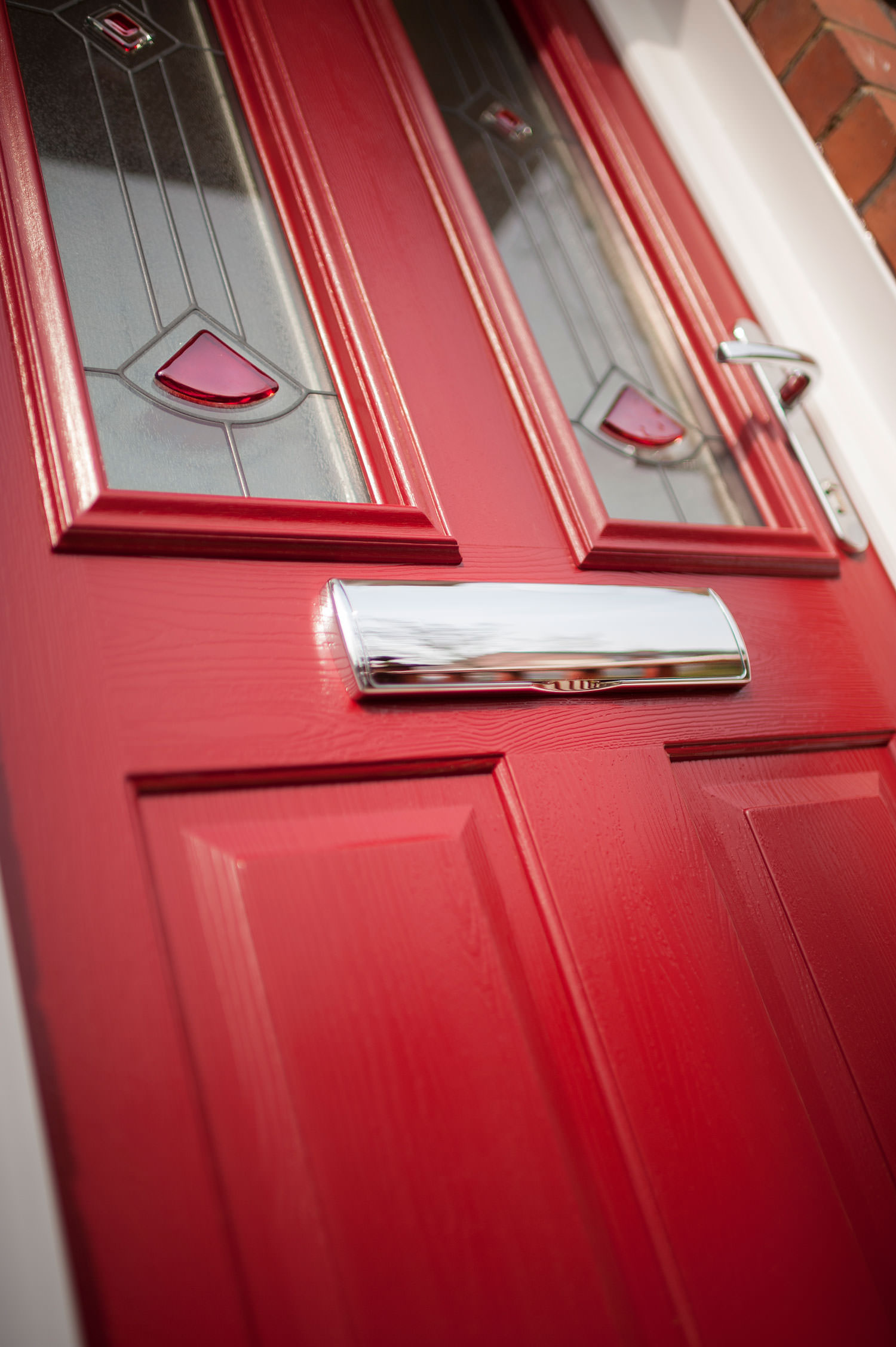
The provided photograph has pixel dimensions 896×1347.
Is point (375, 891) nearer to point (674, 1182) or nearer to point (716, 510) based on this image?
point (674, 1182)

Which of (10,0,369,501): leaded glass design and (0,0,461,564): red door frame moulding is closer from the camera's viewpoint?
(0,0,461,564): red door frame moulding

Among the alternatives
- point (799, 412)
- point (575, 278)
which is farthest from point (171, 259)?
point (799, 412)

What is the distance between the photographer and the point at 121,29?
3.22 ft

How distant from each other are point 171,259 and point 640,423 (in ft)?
1.62

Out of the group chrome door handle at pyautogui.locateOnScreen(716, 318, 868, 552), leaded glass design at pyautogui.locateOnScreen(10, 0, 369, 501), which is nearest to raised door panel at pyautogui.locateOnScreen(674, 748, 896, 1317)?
chrome door handle at pyautogui.locateOnScreen(716, 318, 868, 552)

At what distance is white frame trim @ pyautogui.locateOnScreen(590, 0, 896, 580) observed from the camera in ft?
3.65

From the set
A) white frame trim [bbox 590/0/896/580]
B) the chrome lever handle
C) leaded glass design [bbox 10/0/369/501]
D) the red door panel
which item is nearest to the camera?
the red door panel

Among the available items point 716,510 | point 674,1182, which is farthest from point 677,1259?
point 716,510

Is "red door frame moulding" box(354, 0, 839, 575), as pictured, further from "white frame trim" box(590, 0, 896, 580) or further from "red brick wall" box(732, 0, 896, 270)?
"red brick wall" box(732, 0, 896, 270)

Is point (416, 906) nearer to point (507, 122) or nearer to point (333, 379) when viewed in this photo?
point (333, 379)

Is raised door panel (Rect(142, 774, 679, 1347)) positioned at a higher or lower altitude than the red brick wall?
lower

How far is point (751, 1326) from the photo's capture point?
0.59 meters

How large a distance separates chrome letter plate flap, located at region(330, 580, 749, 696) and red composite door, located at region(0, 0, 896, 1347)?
0.8 inches

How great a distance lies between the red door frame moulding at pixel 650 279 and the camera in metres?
0.90
